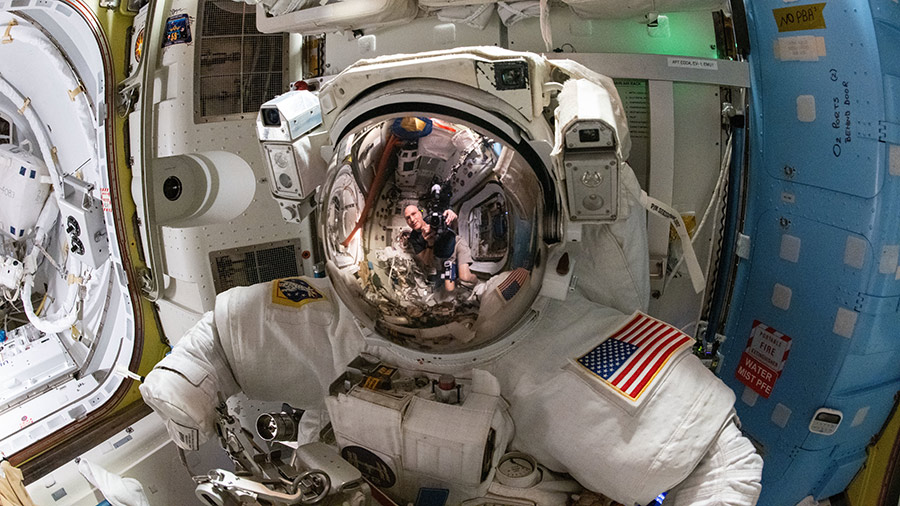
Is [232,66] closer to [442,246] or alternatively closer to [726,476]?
[442,246]

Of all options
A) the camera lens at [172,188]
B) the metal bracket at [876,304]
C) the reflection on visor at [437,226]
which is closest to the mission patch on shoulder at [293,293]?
the reflection on visor at [437,226]

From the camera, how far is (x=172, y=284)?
262cm

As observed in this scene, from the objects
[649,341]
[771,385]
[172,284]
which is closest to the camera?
[649,341]

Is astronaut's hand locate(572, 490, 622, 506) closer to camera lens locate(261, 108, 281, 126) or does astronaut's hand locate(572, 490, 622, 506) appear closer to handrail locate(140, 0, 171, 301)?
camera lens locate(261, 108, 281, 126)

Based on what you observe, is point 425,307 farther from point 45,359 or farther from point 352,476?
point 45,359

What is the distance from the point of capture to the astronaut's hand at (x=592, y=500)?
158 centimetres

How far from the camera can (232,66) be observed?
2.40 m

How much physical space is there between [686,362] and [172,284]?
204 centimetres

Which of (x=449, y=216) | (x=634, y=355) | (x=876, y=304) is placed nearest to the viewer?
(x=449, y=216)

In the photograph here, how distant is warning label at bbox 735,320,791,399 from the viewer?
1.90 metres

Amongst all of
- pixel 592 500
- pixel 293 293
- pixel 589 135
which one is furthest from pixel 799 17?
pixel 293 293

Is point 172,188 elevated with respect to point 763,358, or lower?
elevated

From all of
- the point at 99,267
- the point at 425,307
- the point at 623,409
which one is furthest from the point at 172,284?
the point at 623,409

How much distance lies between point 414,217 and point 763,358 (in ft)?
4.06
